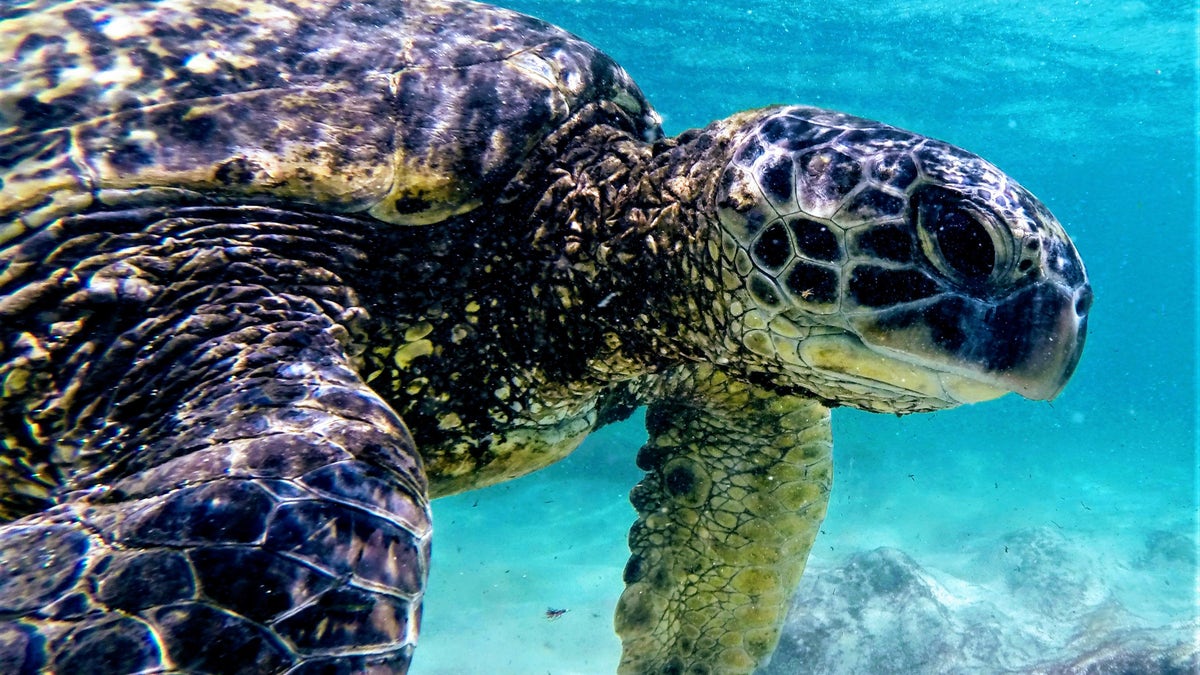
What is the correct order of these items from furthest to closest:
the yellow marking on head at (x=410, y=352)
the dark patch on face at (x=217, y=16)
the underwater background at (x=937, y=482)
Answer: the underwater background at (x=937, y=482) < the dark patch on face at (x=217, y=16) < the yellow marking on head at (x=410, y=352)

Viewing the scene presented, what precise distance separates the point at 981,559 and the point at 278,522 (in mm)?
14137

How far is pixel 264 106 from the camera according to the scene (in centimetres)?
246

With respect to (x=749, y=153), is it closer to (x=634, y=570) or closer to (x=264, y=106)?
(x=264, y=106)

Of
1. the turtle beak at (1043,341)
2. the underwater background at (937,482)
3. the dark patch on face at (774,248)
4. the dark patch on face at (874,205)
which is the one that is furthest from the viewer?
the underwater background at (937,482)

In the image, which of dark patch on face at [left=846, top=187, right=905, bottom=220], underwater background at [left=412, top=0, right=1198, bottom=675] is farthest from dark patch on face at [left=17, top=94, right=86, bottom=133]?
underwater background at [left=412, top=0, right=1198, bottom=675]

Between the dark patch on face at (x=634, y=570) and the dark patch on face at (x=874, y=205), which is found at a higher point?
the dark patch on face at (x=874, y=205)

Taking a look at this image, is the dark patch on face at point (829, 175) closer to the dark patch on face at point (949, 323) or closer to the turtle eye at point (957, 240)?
the turtle eye at point (957, 240)

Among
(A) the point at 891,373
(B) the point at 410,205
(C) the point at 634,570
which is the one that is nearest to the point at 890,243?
(A) the point at 891,373

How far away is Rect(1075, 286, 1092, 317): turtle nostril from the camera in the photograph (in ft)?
7.16

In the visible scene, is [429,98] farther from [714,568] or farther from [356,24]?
[714,568]

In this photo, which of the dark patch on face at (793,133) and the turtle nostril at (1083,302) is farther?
the dark patch on face at (793,133)

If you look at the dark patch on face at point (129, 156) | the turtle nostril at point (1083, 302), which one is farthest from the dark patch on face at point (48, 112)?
the turtle nostril at point (1083, 302)

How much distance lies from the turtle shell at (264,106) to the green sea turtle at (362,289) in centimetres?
1

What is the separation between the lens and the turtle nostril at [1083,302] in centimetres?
218
